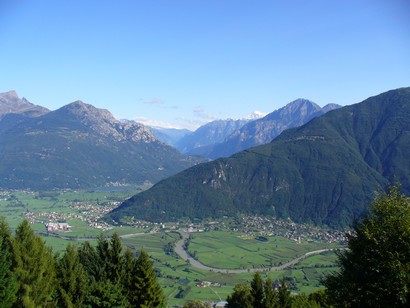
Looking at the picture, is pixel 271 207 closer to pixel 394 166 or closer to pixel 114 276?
pixel 394 166

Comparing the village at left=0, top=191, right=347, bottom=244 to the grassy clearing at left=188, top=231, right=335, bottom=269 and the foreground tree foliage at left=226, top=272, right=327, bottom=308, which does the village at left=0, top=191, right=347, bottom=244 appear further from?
the foreground tree foliage at left=226, top=272, right=327, bottom=308

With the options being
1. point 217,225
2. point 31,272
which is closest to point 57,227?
point 217,225

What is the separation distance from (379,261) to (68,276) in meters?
17.1

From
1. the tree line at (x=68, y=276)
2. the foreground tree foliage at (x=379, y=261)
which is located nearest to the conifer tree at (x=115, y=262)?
the tree line at (x=68, y=276)

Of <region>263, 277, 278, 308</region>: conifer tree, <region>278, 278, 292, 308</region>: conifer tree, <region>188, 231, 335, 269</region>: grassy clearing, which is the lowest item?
<region>188, 231, 335, 269</region>: grassy clearing

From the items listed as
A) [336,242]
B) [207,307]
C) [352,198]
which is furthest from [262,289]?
[352,198]

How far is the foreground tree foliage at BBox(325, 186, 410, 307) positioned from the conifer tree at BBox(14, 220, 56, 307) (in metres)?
14.8

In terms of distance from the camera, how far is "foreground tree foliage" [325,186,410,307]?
1596 cm

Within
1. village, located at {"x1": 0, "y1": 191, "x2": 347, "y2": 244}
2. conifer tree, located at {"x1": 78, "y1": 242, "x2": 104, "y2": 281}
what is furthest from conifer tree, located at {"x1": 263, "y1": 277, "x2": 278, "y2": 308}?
village, located at {"x1": 0, "y1": 191, "x2": 347, "y2": 244}

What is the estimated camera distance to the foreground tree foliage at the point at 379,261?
1596 centimetres

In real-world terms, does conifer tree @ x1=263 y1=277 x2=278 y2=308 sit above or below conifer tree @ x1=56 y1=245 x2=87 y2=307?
below

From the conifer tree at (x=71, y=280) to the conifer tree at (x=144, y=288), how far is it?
3.63 meters

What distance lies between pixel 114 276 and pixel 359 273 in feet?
52.9

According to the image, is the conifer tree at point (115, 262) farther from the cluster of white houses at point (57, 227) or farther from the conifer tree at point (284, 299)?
→ the cluster of white houses at point (57, 227)
